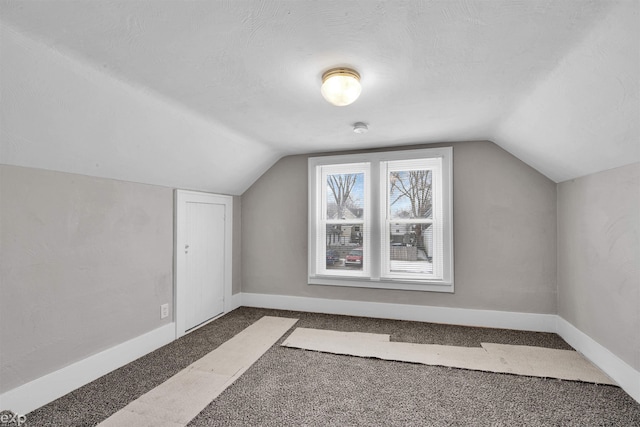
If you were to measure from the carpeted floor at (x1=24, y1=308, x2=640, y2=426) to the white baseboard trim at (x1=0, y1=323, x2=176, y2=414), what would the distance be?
0.23ft

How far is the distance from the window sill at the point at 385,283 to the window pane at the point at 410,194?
83 centimetres

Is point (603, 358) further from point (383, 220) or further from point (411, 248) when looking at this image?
point (383, 220)

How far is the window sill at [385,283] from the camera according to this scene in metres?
3.74

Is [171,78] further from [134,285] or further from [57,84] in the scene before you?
[134,285]

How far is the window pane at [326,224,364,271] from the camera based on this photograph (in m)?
4.16

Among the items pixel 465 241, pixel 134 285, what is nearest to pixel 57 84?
pixel 134 285

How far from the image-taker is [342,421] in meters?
1.98

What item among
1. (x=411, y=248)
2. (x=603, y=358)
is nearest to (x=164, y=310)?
(x=411, y=248)

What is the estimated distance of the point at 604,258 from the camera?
2.57m

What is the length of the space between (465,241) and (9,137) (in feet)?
13.5

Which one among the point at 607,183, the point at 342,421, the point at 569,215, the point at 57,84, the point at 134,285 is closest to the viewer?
the point at 57,84

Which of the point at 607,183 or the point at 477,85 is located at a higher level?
the point at 477,85

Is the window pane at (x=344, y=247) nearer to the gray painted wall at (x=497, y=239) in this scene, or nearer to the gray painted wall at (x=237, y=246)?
the gray painted wall at (x=497, y=239)

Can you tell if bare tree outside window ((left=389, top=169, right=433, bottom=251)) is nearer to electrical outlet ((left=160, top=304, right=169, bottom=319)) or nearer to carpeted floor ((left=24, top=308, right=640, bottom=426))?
carpeted floor ((left=24, top=308, right=640, bottom=426))
